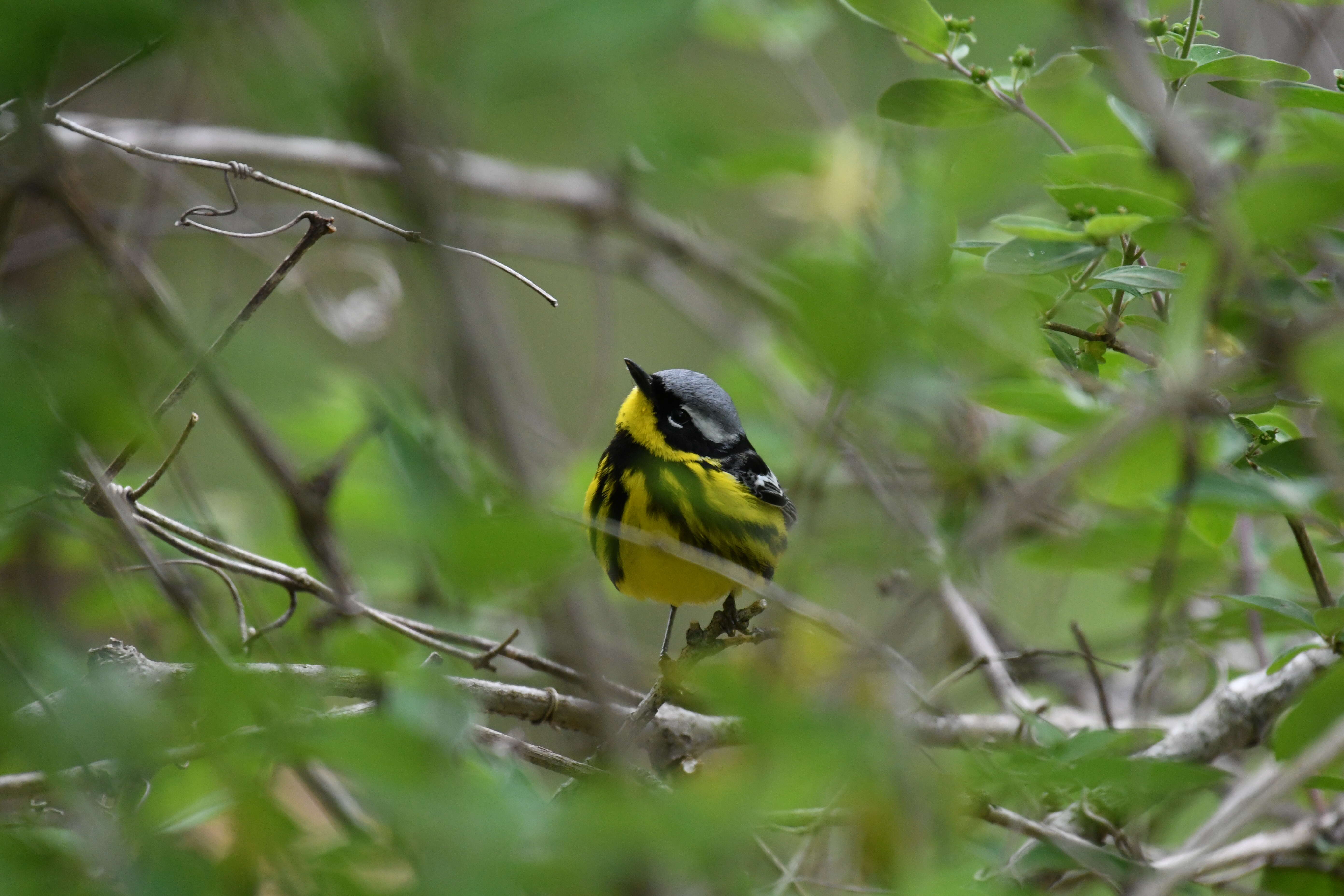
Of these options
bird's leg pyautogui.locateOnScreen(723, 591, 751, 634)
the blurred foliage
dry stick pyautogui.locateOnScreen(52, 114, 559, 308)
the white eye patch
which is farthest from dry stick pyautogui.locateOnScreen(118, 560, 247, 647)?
the white eye patch

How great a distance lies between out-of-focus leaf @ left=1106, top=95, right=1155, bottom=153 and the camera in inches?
66.7

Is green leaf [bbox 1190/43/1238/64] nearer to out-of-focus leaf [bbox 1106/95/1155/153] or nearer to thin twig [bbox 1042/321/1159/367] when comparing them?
out-of-focus leaf [bbox 1106/95/1155/153]

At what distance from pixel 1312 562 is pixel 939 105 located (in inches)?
38.6

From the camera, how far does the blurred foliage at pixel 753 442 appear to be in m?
0.65

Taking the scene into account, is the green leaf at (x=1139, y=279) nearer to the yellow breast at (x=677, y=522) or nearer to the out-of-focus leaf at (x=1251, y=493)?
the out-of-focus leaf at (x=1251, y=493)

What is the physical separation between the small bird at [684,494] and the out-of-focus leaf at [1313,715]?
0.97 m

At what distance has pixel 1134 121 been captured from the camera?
5.73ft

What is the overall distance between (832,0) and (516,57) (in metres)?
0.91

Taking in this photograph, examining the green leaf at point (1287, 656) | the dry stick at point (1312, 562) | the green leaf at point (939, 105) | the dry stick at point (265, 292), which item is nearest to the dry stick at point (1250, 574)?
the dry stick at point (1312, 562)

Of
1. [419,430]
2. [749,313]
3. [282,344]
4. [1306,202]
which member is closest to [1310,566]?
[1306,202]

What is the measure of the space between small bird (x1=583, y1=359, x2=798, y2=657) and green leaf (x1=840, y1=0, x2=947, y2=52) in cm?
96

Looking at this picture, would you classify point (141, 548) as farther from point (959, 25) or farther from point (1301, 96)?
point (1301, 96)

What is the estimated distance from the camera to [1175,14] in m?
2.70

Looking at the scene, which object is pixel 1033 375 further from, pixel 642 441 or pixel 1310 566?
pixel 642 441
